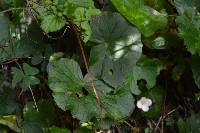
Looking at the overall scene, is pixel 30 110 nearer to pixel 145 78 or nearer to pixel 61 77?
pixel 61 77

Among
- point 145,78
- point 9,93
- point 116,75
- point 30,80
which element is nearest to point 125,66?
point 116,75

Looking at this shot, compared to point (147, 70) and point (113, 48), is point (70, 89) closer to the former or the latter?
point (113, 48)

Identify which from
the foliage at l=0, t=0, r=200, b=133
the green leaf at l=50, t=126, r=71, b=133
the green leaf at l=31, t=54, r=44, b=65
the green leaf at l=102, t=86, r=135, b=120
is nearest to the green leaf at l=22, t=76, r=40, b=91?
the foliage at l=0, t=0, r=200, b=133

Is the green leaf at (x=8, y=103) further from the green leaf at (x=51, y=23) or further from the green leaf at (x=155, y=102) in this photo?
the green leaf at (x=155, y=102)

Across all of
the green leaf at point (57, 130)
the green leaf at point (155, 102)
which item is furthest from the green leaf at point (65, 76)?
the green leaf at point (155, 102)

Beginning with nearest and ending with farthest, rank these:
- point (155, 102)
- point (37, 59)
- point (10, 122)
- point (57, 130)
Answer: point (57, 130) → point (10, 122) → point (37, 59) → point (155, 102)

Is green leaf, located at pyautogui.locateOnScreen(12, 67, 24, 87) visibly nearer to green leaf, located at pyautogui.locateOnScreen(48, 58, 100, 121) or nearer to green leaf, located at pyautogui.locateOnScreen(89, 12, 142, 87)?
green leaf, located at pyautogui.locateOnScreen(48, 58, 100, 121)

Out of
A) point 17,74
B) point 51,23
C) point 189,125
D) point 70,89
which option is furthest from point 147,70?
point 17,74
